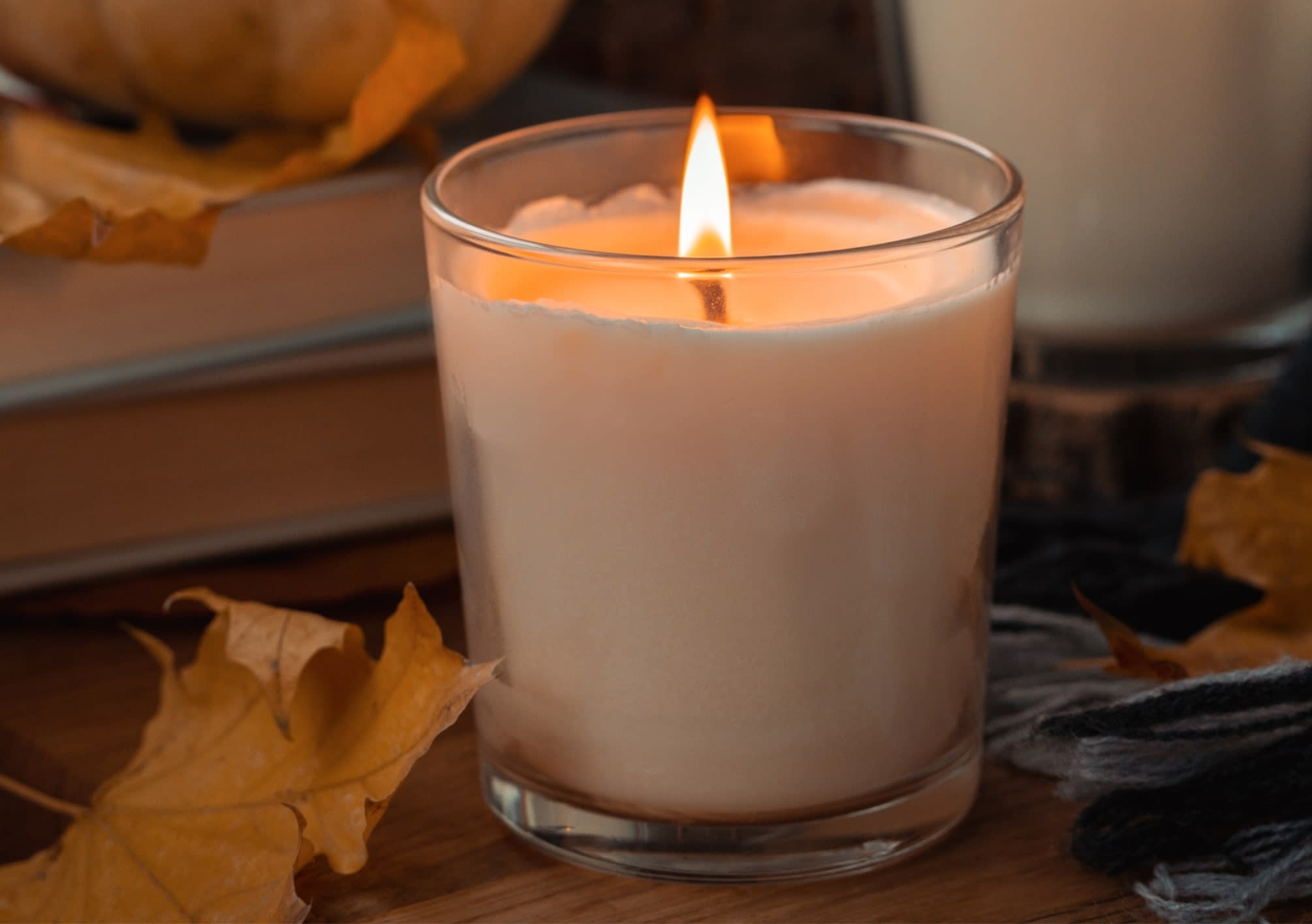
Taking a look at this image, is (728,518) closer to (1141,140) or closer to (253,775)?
(253,775)

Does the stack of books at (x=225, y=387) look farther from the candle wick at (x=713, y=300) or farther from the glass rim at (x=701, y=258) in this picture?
the candle wick at (x=713, y=300)

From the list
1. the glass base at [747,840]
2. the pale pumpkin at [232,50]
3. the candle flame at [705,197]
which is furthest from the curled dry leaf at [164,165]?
the glass base at [747,840]

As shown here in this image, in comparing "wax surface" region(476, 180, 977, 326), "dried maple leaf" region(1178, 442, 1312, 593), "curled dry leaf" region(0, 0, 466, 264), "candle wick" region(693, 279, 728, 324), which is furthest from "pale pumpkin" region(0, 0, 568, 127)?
"dried maple leaf" region(1178, 442, 1312, 593)

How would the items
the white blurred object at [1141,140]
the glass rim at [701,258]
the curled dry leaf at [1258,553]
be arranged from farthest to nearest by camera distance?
1. the white blurred object at [1141,140]
2. the curled dry leaf at [1258,553]
3. the glass rim at [701,258]

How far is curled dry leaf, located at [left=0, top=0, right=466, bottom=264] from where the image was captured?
54 cm

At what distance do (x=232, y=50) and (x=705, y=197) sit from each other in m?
0.25

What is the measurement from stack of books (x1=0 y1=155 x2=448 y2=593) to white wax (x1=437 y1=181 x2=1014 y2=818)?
16 centimetres

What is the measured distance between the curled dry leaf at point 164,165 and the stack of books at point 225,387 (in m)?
0.02

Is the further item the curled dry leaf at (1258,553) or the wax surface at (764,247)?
the curled dry leaf at (1258,553)

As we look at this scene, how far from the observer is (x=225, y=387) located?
0.63m

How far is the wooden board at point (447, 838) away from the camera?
456mm

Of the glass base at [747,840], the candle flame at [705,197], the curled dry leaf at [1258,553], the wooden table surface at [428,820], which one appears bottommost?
the wooden table surface at [428,820]

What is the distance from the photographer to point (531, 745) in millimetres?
479

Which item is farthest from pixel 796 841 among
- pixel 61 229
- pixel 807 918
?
pixel 61 229
